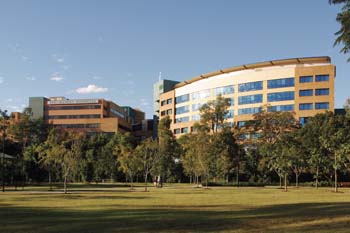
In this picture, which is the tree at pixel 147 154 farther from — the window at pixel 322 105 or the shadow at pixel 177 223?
the window at pixel 322 105

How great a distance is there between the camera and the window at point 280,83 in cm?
10250

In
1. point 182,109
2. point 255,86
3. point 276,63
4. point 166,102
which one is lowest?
point 182,109

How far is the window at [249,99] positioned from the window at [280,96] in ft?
8.66

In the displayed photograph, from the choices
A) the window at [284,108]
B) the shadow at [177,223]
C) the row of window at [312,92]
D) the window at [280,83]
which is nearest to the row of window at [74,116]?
the window at [280,83]

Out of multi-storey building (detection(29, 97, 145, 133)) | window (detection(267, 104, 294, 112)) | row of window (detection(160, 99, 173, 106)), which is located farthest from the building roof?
multi-storey building (detection(29, 97, 145, 133))

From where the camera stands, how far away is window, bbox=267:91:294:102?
4023 inches

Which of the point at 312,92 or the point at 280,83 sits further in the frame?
the point at 280,83

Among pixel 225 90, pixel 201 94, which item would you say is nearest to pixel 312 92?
pixel 225 90

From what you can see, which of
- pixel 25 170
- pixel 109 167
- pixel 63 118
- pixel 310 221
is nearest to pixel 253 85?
pixel 109 167

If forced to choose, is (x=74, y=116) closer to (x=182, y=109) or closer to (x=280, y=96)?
(x=182, y=109)

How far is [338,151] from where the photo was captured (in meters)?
59.8

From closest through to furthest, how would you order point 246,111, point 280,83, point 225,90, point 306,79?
point 306,79
point 280,83
point 246,111
point 225,90

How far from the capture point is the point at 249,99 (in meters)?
110

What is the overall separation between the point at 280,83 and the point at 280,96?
3.16 meters
